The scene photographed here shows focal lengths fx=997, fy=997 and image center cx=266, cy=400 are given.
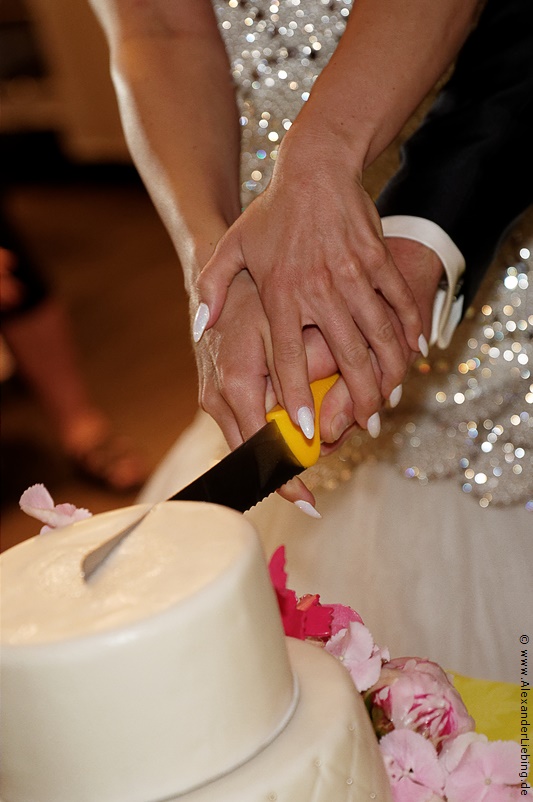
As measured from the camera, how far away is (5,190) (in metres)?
6.26

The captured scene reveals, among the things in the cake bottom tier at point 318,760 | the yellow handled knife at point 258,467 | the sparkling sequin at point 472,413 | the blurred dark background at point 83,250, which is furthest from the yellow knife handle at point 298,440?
the blurred dark background at point 83,250

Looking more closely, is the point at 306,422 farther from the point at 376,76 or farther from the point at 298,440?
the point at 376,76

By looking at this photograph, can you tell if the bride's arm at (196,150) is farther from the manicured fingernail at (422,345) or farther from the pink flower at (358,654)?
the pink flower at (358,654)

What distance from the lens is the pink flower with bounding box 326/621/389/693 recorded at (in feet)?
1.80

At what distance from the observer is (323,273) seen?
0.77m

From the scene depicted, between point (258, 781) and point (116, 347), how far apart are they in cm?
343

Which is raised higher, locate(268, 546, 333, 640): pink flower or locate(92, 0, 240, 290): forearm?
locate(92, 0, 240, 290): forearm

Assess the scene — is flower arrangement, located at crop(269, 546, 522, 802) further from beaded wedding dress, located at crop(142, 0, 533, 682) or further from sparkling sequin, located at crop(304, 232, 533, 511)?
sparkling sequin, located at crop(304, 232, 533, 511)

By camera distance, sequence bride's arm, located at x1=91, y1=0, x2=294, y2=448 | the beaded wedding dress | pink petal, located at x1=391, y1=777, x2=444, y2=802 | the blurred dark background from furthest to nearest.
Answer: the blurred dark background < the beaded wedding dress < bride's arm, located at x1=91, y1=0, x2=294, y2=448 < pink petal, located at x1=391, y1=777, x2=444, y2=802

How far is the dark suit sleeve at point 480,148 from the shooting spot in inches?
34.0

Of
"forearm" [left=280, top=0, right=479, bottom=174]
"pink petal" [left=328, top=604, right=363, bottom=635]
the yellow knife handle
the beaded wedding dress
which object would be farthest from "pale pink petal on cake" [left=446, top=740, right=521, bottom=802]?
"forearm" [left=280, top=0, right=479, bottom=174]

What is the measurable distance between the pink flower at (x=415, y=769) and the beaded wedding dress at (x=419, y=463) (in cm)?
34

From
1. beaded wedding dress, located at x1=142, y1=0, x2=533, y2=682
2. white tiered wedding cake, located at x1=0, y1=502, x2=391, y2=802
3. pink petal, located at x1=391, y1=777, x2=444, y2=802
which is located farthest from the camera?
beaded wedding dress, located at x1=142, y1=0, x2=533, y2=682

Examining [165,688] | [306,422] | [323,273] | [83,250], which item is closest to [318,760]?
[165,688]
